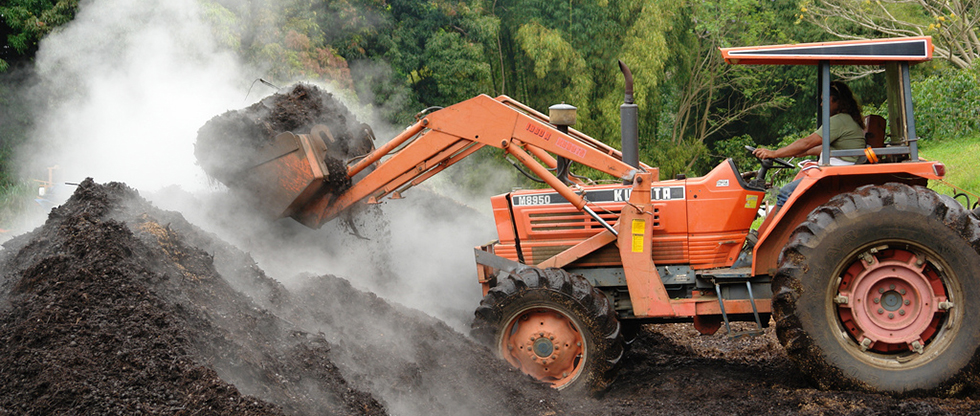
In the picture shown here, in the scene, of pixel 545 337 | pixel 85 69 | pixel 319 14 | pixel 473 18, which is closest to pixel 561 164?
pixel 545 337

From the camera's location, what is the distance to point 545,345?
6250mm

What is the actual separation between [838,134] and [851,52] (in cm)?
61

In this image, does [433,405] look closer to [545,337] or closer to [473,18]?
[545,337]

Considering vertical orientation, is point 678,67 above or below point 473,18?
below

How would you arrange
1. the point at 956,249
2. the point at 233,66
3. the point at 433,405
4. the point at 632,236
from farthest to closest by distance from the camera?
the point at 233,66 → the point at 632,236 → the point at 433,405 → the point at 956,249

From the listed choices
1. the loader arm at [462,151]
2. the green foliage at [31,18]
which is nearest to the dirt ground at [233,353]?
the loader arm at [462,151]

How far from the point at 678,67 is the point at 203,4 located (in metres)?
14.7

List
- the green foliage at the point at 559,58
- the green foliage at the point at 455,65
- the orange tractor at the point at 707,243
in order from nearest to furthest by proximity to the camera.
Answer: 1. the orange tractor at the point at 707,243
2. the green foliage at the point at 455,65
3. the green foliage at the point at 559,58

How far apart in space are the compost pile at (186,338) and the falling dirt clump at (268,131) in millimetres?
684

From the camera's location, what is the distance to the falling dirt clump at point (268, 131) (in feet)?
22.6

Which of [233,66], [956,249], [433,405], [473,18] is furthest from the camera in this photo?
[473,18]

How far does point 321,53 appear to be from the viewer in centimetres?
1733

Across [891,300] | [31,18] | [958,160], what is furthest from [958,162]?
[31,18]

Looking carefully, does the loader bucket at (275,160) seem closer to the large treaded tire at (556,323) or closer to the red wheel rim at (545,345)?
the large treaded tire at (556,323)
